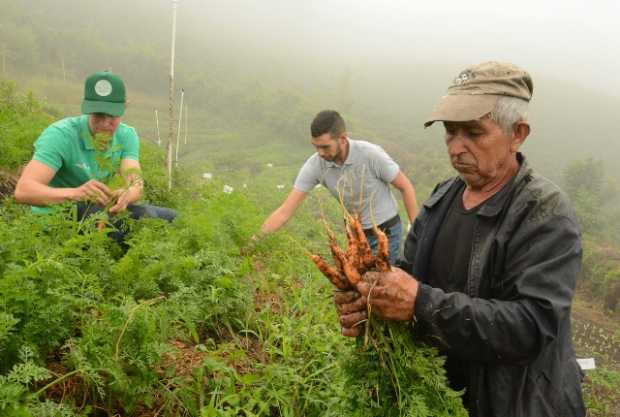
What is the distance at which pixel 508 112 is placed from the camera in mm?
1897

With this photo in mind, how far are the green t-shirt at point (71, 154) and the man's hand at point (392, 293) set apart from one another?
2303mm

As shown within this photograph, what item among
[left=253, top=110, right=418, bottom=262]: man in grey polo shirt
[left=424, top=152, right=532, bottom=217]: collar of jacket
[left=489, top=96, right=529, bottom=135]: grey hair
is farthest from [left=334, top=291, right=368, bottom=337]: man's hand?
[left=253, top=110, right=418, bottom=262]: man in grey polo shirt

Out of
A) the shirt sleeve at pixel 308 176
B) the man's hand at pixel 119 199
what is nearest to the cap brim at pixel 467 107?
the man's hand at pixel 119 199

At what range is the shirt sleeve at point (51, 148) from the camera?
3.40 metres

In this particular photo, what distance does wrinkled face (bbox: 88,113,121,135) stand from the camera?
3.61 m

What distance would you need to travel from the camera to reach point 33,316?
6.63 ft

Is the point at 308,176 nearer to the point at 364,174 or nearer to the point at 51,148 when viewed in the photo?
the point at 364,174

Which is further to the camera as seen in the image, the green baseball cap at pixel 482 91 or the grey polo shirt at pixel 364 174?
the grey polo shirt at pixel 364 174

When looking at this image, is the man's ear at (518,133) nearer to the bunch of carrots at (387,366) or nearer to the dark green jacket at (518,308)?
the dark green jacket at (518,308)

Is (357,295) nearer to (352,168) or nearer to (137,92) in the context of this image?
(352,168)

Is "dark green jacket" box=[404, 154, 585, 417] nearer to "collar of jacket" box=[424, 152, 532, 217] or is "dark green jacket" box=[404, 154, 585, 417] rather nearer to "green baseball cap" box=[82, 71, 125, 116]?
"collar of jacket" box=[424, 152, 532, 217]

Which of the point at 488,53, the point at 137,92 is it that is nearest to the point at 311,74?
the point at 137,92

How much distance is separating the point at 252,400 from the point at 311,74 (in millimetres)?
113445

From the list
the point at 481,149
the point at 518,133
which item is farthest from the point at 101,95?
the point at 518,133
